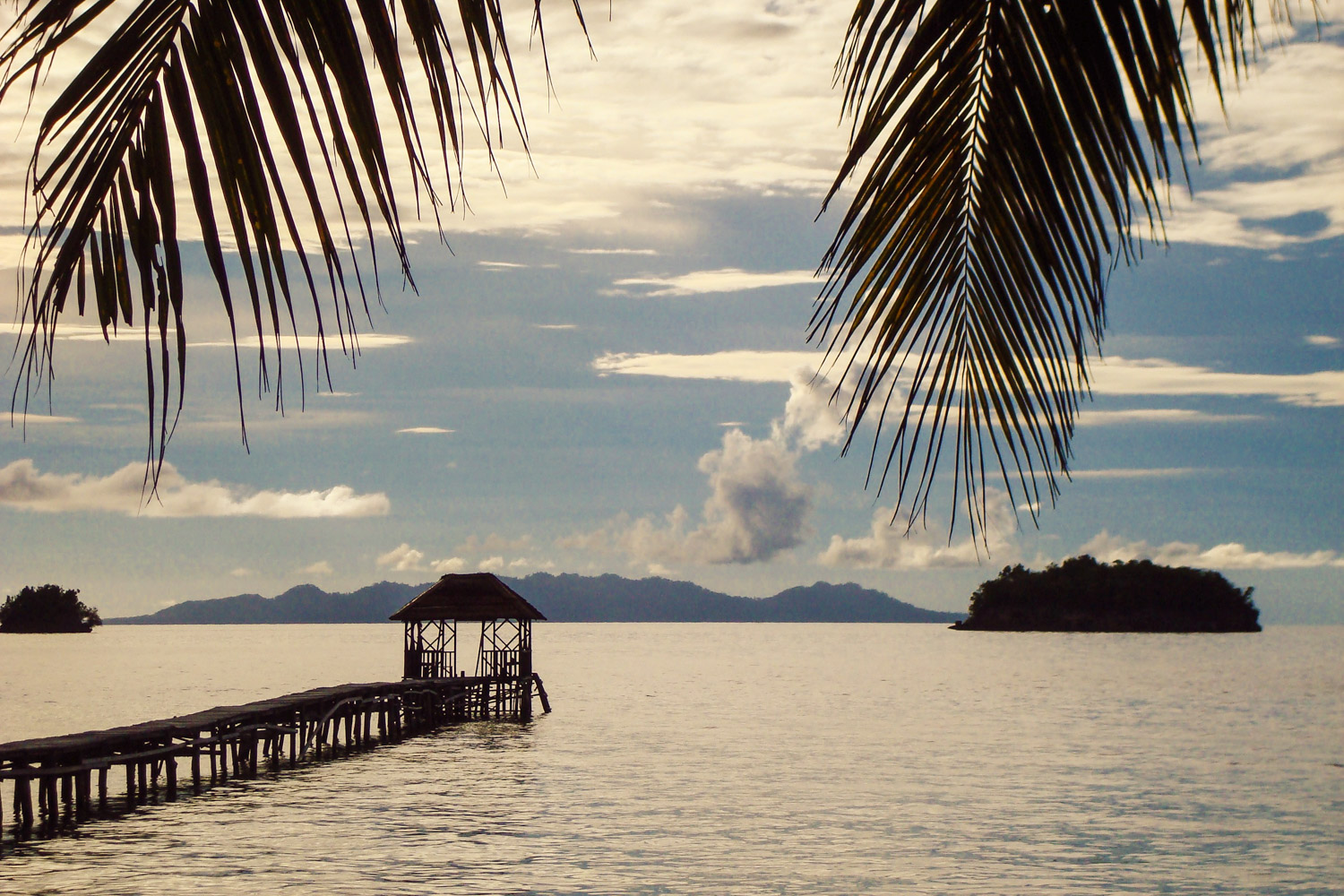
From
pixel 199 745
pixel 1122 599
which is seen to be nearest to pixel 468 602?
pixel 199 745

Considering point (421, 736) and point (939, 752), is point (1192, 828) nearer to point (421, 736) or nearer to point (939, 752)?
point (939, 752)

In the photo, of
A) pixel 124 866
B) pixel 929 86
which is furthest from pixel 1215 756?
pixel 929 86

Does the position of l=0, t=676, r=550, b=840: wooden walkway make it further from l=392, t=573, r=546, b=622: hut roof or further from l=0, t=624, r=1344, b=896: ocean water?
l=392, t=573, r=546, b=622: hut roof

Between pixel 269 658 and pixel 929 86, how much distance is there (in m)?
148

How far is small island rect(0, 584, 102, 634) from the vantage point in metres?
184

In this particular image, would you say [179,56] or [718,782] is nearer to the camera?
[179,56]

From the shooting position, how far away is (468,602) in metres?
42.9

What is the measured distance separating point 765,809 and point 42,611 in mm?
189916

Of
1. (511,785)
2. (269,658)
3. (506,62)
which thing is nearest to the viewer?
(506,62)

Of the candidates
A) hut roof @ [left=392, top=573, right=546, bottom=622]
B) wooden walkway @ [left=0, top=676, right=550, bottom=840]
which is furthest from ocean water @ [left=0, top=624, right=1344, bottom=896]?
hut roof @ [left=392, top=573, right=546, bottom=622]

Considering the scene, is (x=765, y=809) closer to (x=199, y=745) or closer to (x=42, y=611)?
(x=199, y=745)

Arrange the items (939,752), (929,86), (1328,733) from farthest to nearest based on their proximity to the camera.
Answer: (1328,733)
(939,752)
(929,86)

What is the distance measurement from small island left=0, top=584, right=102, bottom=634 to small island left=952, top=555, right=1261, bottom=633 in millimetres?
149125

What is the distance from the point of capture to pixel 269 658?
461 ft
